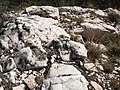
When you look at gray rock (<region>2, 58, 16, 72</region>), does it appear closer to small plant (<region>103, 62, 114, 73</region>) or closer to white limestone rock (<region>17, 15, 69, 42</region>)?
white limestone rock (<region>17, 15, 69, 42</region>)

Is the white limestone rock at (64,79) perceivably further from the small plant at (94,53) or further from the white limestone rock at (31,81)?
the small plant at (94,53)

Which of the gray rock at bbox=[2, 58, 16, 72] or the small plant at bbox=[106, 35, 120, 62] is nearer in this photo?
the gray rock at bbox=[2, 58, 16, 72]

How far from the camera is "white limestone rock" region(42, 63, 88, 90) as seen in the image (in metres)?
5.88

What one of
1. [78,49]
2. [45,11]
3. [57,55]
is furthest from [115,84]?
[45,11]

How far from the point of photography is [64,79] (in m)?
6.02

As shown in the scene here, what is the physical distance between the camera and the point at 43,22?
331 inches

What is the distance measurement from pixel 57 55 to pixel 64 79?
0.88 metres

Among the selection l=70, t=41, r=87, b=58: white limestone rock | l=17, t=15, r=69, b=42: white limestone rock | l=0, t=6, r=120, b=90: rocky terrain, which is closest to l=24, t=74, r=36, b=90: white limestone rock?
l=0, t=6, r=120, b=90: rocky terrain

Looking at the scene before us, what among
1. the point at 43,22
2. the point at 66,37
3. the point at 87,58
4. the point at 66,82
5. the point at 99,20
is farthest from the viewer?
the point at 99,20

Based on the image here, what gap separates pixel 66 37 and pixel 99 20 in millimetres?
2158

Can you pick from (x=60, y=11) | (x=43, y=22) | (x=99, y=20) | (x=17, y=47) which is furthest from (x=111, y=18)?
(x=17, y=47)

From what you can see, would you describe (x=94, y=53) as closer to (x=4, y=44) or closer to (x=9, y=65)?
(x=9, y=65)

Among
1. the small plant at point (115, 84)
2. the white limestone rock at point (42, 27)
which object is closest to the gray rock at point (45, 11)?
the white limestone rock at point (42, 27)

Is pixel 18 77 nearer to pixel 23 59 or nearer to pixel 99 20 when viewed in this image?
Answer: pixel 23 59
